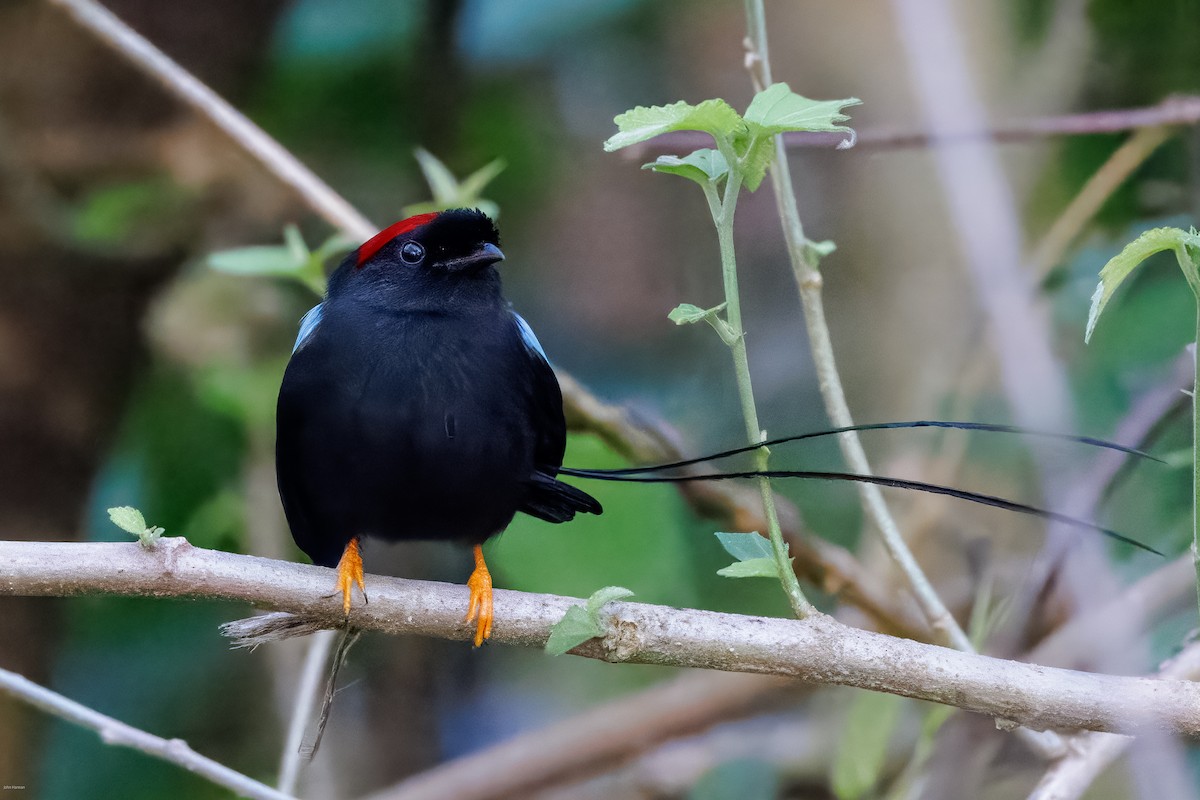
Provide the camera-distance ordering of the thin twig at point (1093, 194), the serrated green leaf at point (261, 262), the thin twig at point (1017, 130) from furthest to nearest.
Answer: the thin twig at point (1093, 194), the thin twig at point (1017, 130), the serrated green leaf at point (261, 262)

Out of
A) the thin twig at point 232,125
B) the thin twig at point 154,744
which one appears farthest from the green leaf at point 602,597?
the thin twig at point 232,125

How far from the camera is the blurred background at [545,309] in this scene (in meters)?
2.23

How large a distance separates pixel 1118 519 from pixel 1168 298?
0.46 meters

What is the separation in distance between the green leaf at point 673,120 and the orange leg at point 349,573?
560 millimetres

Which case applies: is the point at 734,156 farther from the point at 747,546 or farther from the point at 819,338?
the point at 819,338

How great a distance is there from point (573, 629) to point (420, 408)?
454mm

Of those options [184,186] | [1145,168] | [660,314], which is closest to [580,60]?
[660,314]

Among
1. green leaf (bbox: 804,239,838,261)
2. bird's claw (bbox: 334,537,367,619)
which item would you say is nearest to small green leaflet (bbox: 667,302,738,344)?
green leaf (bbox: 804,239,838,261)

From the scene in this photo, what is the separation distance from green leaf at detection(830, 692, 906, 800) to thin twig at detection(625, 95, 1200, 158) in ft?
3.38

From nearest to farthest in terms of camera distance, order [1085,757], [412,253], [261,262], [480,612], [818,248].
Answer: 1. [480,612]
2. [818,248]
3. [1085,757]
4. [412,253]
5. [261,262]

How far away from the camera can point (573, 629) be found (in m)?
1.07

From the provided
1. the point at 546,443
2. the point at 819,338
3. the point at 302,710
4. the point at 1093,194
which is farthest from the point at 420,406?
the point at 1093,194

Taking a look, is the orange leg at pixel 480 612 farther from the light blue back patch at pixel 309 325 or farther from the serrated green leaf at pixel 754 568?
the light blue back patch at pixel 309 325

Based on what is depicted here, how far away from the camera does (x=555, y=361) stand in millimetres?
2428
